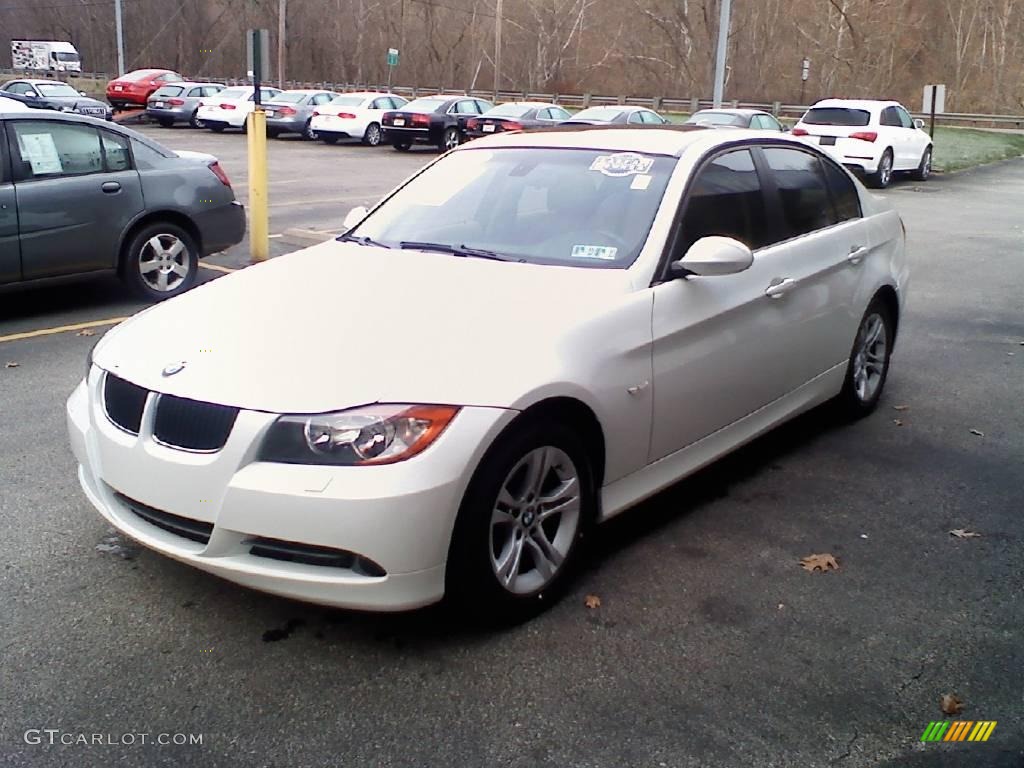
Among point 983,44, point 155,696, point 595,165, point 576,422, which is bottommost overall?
point 155,696

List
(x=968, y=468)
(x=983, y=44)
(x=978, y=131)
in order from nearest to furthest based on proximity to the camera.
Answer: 1. (x=968, y=468)
2. (x=978, y=131)
3. (x=983, y=44)

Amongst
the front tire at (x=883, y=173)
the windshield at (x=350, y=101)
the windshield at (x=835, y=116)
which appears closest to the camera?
the front tire at (x=883, y=173)

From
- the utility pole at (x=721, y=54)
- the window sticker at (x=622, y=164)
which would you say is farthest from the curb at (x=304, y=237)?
the utility pole at (x=721, y=54)

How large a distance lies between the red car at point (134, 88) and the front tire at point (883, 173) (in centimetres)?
2782

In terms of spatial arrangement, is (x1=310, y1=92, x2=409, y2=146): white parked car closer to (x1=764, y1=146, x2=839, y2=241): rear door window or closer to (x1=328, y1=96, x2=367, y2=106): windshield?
(x1=328, y1=96, x2=367, y2=106): windshield

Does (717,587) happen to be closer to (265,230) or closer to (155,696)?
(155,696)

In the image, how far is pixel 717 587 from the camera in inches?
158

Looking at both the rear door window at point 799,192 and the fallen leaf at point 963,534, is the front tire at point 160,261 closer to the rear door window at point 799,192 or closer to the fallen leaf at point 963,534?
the rear door window at point 799,192

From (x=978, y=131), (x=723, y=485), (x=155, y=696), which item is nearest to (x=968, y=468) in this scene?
(x=723, y=485)

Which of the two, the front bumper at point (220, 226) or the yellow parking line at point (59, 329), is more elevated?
the front bumper at point (220, 226)

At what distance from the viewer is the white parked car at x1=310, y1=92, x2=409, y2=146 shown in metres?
31.1

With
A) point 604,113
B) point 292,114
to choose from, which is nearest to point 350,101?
point 292,114

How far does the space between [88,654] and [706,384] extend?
2514 mm

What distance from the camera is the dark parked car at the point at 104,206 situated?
25.8ft
